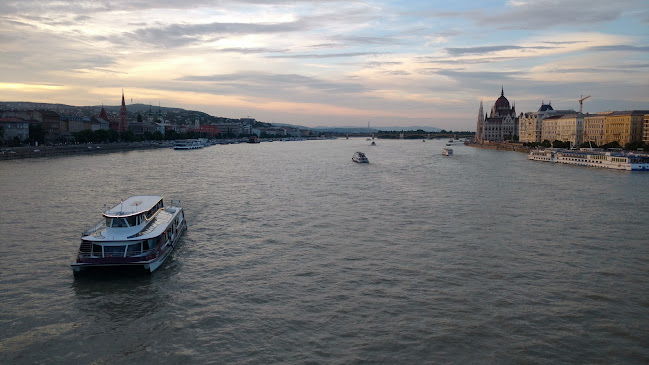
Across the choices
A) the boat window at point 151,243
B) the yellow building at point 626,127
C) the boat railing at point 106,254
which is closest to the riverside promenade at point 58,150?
the boat railing at point 106,254

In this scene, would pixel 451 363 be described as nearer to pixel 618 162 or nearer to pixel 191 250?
pixel 191 250

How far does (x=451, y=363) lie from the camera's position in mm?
7723

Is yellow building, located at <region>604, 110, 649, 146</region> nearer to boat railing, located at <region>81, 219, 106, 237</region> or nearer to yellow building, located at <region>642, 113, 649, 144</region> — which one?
yellow building, located at <region>642, 113, 649, 144</region>

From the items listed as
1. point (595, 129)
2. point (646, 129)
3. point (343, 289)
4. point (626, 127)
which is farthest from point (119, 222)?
point (595, 129)

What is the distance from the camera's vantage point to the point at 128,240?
38.1 ft

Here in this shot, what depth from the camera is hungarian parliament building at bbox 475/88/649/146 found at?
6575cm

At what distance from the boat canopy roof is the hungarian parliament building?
64.3 meters

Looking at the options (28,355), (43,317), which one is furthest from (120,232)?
(28,355)

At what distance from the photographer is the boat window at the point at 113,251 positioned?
11.5 metres

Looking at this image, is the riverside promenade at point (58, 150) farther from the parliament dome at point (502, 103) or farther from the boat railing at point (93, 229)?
the parliament dome at point (502, 103)

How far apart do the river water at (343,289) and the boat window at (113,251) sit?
58 centimetres

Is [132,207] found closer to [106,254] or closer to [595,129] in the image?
[106,254]

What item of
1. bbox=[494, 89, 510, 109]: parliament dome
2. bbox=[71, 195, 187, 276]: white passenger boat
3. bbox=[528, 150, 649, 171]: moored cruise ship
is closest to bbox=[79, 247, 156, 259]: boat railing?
bbox=[71, 195, 187, 276]: white passenger boat

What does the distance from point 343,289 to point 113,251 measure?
5530 mm
